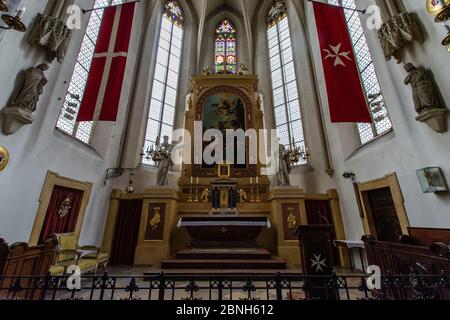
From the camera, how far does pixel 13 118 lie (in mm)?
3717

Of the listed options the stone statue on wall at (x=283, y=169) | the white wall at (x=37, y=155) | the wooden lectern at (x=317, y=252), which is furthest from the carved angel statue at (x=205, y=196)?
the wooden lectern at (x=317, y=252)

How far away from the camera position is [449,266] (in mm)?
2611

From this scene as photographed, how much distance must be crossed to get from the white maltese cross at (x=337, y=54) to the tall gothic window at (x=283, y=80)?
12.1ft

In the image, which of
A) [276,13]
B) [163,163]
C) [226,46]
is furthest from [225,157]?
[276,13]

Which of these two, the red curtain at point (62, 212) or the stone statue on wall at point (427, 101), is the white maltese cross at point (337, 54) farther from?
the red curtain at point (62, 212)

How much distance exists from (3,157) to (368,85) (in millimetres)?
9228

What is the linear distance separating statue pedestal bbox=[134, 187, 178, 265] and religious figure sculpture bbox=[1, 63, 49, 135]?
140 inches

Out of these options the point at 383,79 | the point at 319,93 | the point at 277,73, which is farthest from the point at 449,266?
the point at 277,73

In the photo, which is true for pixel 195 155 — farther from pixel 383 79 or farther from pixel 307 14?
pixel 307 14

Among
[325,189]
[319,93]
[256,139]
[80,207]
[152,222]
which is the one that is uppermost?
[319,93]

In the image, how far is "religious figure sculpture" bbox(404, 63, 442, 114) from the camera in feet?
11.9

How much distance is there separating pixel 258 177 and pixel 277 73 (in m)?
5.81

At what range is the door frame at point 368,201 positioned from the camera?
15.1 feet

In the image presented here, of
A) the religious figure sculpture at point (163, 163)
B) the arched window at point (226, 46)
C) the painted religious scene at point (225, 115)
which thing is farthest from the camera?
the arched window at point (226, 46)
